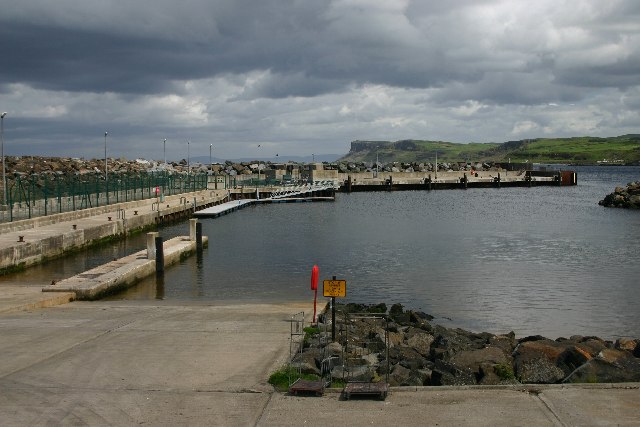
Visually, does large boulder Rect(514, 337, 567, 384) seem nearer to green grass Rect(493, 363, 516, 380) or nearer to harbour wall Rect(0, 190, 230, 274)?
green grass Rect(493, 363, 516, 380)

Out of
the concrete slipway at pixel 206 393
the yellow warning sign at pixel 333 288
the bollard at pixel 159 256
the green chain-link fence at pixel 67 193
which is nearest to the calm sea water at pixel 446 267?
the bollard at pixel 159 256

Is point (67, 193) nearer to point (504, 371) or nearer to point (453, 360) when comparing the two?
point (453, 360)

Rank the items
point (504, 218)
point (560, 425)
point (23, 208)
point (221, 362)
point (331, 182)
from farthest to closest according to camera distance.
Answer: point (331, 182)
point (504, 218)
point (23, 208)
point (221, 362)
point (560, 425)

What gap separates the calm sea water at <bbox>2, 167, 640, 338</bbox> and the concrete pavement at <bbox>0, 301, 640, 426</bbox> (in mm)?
11581

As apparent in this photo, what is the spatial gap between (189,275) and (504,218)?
46615 mm

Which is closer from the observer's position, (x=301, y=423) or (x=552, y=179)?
(x=301, y=423)

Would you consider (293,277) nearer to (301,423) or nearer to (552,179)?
(301,423)

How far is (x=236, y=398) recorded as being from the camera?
1123 cm

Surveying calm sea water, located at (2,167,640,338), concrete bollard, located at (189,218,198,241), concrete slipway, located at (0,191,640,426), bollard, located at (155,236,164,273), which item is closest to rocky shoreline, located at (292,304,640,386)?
concrete slipway, located at (0,191,640,426)

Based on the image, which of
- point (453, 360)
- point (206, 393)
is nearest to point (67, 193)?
point (453, 360)

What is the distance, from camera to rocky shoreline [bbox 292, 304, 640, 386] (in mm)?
12438

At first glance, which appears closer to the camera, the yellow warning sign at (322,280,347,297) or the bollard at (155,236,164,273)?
the yellow warning sign at (322,280,347,297)

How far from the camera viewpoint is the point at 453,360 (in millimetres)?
14133

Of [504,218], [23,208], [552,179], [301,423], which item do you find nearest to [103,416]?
[301,423]
